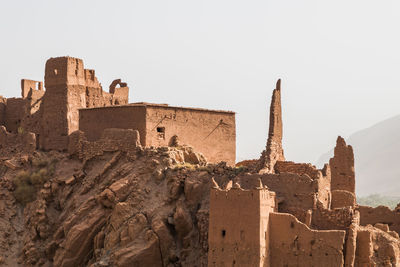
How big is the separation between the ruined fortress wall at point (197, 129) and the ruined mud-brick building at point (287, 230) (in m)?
8.07

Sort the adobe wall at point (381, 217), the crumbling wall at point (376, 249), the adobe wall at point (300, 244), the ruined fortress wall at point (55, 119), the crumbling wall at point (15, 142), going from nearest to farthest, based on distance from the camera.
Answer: the adobe wall at point (300, 244)
the crumbling wall at point (376, 249)
the adobe wall at point (381, 217)
the ruined fortress wall at point (55, 119)
the crumbling wall at point (15, 142)

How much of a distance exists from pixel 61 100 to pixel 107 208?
31.0ft

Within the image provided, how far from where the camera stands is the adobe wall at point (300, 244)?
29.8 metres

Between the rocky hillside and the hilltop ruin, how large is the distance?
0.19 feet

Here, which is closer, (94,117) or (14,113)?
(94,117)

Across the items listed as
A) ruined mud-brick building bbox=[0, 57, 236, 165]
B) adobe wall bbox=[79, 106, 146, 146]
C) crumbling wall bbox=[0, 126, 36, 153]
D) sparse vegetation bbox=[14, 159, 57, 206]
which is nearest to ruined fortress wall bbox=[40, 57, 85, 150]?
ruined mud-brick building bbox=[0, 57, 236, 165]

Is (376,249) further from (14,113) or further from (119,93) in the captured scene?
(14,113)

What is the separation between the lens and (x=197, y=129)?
42406 millimetres

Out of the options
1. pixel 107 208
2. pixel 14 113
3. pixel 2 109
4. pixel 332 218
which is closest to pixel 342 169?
pixel 332 218

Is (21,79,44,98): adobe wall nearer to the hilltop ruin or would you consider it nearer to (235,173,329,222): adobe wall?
the hilltop ruin

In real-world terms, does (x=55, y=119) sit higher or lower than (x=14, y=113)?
lower

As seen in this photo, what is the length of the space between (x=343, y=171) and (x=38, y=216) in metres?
16.7

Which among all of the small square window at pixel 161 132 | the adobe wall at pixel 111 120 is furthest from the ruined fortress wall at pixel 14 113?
the small square window at pixel 161 132

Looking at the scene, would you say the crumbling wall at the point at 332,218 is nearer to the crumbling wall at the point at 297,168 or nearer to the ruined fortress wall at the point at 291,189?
the ruined fortress wall at the point at 291,189
